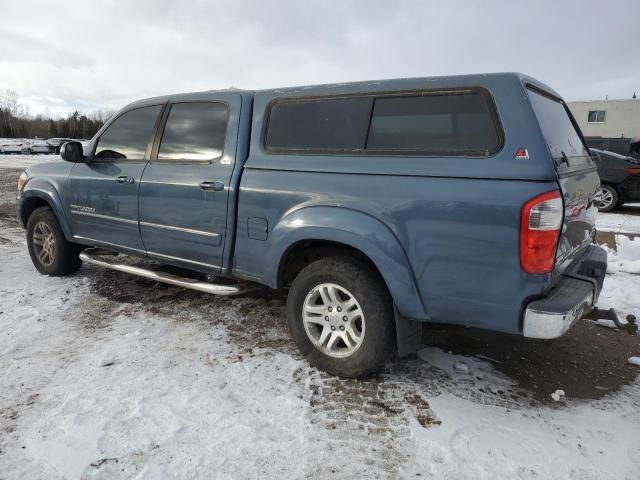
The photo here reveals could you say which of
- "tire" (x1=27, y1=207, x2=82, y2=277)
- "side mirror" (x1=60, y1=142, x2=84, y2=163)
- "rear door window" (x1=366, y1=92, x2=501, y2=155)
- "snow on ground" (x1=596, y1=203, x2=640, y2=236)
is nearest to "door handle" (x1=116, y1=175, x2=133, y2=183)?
"side mirror" (x1=60, y1=142, x2=84, y2=163)

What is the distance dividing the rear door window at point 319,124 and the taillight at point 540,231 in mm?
1110

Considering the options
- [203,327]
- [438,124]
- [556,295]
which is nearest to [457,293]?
[556,295]

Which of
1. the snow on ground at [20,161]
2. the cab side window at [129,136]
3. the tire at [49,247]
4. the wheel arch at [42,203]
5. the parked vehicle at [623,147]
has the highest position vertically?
the parked vehicle at [623,147]

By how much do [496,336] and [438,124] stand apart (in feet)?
6.63

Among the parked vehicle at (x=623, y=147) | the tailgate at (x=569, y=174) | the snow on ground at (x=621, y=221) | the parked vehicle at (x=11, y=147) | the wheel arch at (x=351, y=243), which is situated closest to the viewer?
the tailgate at (x=569, y=174)

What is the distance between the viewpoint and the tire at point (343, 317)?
2.93 meters

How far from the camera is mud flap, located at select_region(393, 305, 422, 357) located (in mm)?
2900

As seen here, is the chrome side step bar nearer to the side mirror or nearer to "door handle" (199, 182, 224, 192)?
"door handle" (199, 182, 224, 192)

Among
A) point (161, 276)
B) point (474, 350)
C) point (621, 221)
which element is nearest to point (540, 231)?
point (474, 350)

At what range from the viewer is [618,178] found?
9953mm

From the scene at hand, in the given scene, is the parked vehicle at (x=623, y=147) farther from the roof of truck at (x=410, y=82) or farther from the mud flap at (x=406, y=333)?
the mud flap at (x=406, y=333)

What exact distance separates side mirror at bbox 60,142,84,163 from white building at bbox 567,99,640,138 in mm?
41784

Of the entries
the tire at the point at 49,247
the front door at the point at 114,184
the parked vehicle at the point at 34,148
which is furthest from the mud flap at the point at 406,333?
the parked vehicle at the point at 34,148

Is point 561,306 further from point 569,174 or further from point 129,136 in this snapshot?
point 129,136
